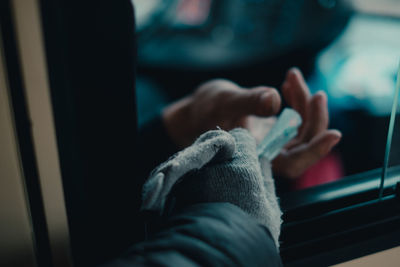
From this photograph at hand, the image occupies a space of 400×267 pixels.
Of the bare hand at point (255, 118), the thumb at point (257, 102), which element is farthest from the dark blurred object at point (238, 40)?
the thumb at point (257, 102)

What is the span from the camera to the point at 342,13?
0.92 meters

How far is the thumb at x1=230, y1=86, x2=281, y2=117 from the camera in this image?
55cm

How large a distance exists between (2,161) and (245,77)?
2.46ft

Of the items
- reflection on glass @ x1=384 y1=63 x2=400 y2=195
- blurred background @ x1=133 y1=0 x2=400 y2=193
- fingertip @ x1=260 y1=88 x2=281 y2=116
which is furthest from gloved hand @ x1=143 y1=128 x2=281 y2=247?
blurred background @ x1=133 y1=0 x2=400 y2=193

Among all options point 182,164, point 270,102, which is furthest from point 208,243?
point 270,102

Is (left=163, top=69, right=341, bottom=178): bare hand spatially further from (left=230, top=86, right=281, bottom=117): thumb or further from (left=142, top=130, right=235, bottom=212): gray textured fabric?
(left=142, top=130, right=235, bottom=212): gray textured fabric

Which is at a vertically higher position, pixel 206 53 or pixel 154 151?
pixel 206 53

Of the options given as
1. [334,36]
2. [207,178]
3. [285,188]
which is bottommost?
[285,188]

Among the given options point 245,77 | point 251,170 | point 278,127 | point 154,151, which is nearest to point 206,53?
point 245,77

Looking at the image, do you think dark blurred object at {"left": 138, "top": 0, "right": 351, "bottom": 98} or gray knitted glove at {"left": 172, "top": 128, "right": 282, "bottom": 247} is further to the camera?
dark blurred object at {"left": 138, "top": 0, "right": 351, "bottom": 98}

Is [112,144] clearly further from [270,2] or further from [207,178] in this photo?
[270,2]

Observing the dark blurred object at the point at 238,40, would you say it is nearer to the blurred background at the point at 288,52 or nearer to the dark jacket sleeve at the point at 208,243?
the blurred background at the point at 288,52

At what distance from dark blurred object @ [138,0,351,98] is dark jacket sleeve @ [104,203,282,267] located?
60 centimetres

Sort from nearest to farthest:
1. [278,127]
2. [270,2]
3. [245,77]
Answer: [278,127]
[270,2]
[245,77]
